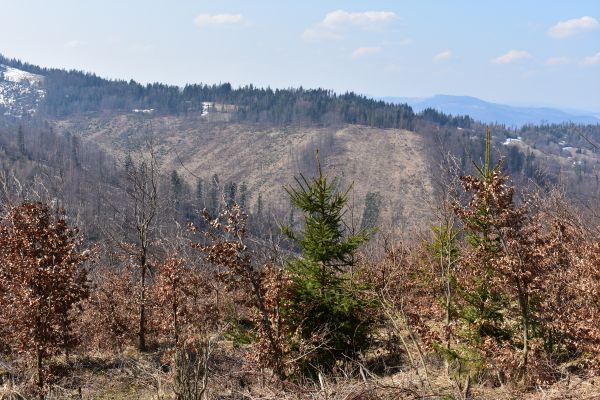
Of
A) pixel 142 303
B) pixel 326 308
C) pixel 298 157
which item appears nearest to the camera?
pixel 326 308

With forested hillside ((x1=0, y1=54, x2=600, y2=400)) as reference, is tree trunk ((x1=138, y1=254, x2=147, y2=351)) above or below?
below

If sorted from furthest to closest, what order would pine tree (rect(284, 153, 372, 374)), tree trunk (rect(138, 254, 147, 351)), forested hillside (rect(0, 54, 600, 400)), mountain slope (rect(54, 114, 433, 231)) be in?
mountain slope (rect(54, 114, 433, 231))
tree trunk (rect(138, 254, 147, 351))
pine tree (rect(284, 153, 372, 374))
forested hillside (rect(0, 54, 600, 400))

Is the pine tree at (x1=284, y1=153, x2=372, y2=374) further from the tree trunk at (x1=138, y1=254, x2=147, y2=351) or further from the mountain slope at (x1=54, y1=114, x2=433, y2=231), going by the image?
the mountain slope at (x1=54, y1=114, x2=433, y2=231)

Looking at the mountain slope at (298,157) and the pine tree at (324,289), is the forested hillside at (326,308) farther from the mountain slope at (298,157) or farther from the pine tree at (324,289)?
the mountain slope at (298,157)

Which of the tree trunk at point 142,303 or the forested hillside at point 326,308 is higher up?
the forested hillside at point 326,308

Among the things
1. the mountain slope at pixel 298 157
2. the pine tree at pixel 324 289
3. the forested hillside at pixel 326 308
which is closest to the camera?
the forested hillside at pixel 326 308

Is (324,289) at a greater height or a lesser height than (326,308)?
greater

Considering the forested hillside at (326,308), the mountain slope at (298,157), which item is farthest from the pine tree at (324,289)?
the mountain slope at (298,157)

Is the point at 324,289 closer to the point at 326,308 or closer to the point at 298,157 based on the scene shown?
the point at 326,308

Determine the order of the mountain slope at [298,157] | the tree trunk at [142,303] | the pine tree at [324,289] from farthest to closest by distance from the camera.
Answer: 1. the mountain slope at [298,157]
2. the tree trunk at [142,303]
3. the pine tree at [324,289]

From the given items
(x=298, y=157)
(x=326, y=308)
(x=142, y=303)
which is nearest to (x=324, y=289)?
(x=326, y=308)

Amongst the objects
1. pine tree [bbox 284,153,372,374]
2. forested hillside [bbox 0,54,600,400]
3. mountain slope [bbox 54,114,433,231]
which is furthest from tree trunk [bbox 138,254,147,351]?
mountain slope [bbox 54,114,433,231]

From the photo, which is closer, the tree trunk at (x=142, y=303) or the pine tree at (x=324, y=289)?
the pine tree at (x=324, y=289)

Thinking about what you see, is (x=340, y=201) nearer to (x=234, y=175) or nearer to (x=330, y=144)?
(x=234, y=175)
